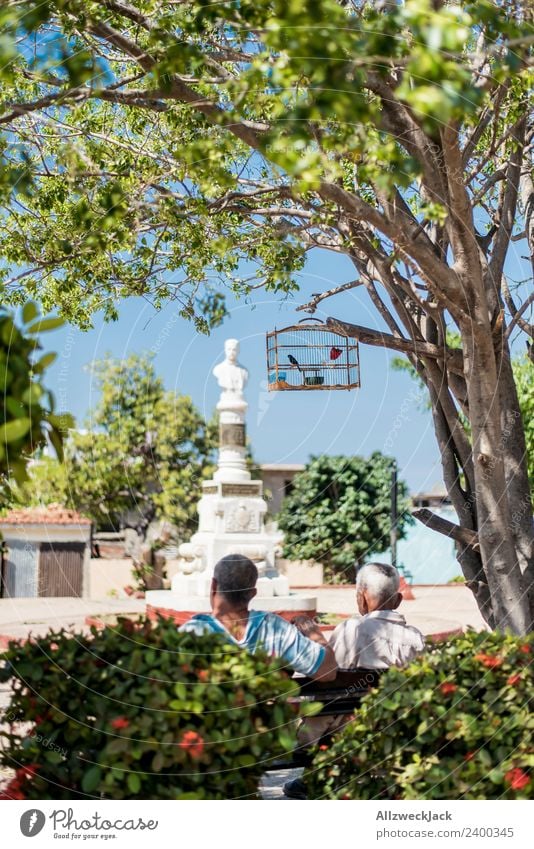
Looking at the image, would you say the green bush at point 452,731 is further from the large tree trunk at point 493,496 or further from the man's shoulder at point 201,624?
the large tree trunk at point 493,496

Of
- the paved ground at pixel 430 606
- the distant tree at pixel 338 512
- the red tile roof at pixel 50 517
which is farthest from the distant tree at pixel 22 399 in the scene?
the distant tree at pixel 338 512

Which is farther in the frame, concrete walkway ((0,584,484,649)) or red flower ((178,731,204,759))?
concrete walkway ((0,584,484,649))

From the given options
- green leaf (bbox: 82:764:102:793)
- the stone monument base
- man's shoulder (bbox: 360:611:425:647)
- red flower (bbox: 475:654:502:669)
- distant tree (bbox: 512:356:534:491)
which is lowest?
green leaf (bbox: 82:764:102:793)

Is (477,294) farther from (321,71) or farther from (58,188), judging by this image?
(58,188)

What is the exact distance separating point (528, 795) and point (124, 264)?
14.8 ft

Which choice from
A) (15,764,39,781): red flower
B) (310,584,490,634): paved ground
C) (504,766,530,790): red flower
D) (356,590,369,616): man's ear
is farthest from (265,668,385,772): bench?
(310,584,490,634): paved ground

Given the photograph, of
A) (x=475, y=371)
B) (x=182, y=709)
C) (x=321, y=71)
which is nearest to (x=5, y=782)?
(x=182, y=709)

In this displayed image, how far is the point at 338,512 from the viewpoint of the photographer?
2070 centimetres

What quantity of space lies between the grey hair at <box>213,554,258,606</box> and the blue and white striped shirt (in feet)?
0.30

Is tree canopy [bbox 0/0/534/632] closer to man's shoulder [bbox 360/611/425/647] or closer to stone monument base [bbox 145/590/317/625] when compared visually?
man's shoulder [bbox 360/611/425/647]

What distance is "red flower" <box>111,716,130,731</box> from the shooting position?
2.68 meters

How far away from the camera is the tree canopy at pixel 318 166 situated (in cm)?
272

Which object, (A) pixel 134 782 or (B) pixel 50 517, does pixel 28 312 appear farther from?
(B) pixel 50 517

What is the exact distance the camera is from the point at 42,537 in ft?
51.6
